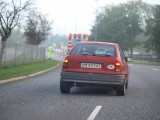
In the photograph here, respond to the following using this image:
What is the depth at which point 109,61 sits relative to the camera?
33.9ft

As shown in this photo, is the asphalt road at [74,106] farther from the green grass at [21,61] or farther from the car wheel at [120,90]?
the green grass at [21,61]

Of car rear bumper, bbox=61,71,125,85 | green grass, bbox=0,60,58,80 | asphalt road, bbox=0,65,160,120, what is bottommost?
green grass, bbox=0,60,58,80

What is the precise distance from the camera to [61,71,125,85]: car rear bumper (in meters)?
10.2

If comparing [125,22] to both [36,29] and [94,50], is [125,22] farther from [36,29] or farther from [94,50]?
[94,50]

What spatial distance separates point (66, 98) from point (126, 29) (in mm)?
69745

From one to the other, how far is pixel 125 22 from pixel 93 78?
2704 inches

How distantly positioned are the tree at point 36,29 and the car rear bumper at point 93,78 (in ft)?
105

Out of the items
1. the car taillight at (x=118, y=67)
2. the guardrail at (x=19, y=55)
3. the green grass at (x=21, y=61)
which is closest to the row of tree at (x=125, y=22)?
the guardrail at (x=19, y=55)

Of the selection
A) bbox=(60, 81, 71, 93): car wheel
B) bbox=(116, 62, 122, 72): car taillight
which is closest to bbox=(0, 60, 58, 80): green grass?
bbox=(60, 81, 71, 93): car wheel

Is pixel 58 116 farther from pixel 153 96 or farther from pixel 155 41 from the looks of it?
pixel 155 41

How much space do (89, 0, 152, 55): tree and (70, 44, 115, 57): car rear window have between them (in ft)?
211

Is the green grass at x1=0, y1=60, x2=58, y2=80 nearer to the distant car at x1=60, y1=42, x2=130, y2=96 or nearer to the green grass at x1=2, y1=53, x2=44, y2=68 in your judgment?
the green grass at x1=2, y1=53, x2=44, y2=68

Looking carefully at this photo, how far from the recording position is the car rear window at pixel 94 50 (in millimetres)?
10637

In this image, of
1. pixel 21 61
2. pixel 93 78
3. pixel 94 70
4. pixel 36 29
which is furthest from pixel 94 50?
pixel 36 29
